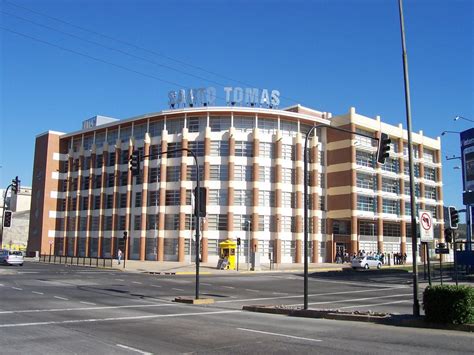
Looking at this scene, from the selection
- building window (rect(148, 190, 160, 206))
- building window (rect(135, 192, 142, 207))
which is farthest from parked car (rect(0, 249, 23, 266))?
building window (rect(135, 192, 142, 207))

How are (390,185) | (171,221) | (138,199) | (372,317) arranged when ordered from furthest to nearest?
(390,185)
(138,199)
(171,221)
(372,317)

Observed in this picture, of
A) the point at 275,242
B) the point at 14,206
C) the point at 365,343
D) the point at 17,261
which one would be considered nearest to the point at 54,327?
the point at 365,343

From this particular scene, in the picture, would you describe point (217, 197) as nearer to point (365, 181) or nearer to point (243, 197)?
point (243, 197)

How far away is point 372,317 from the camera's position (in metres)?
14.4

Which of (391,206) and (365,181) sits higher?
(365,181)

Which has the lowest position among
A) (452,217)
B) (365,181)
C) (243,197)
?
(452,217)

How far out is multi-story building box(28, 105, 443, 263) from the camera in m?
61.6

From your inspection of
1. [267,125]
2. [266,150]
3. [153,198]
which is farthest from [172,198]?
[267,125]

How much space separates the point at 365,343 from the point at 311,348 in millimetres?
1379

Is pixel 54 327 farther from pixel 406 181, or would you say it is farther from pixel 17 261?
pixel 406 181

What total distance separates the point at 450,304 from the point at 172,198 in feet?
172

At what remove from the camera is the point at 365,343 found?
10.5m

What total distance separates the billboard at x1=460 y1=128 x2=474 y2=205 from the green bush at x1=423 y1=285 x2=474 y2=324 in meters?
35.4

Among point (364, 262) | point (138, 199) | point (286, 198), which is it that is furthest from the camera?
point (138, 199)
